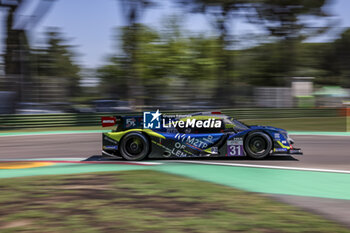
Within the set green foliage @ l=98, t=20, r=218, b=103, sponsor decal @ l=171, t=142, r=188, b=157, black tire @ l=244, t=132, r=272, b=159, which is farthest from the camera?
green foliage @ l=98, t=20, r=218, b=103

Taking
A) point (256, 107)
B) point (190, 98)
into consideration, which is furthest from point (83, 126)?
point (256, 107)

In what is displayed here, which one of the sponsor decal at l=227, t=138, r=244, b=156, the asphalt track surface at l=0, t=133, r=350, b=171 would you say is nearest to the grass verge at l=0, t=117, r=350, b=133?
the asphalt track surface at l=0, t=133, r=350, b=171

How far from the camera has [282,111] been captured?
27016mm

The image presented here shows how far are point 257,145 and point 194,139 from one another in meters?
1.36

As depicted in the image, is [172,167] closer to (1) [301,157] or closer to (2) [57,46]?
(1) [301,157]

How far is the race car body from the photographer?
916cm

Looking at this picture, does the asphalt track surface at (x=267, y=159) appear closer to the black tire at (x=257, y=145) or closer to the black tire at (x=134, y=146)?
the black tire at (x=257, y=145)

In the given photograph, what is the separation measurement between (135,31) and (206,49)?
1117 inches

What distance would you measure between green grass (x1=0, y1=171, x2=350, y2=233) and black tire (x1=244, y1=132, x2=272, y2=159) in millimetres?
2443

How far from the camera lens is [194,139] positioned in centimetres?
920

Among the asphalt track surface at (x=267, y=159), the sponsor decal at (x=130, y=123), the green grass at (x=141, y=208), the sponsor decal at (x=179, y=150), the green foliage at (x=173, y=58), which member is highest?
the green foliage at (x=173, y=58)

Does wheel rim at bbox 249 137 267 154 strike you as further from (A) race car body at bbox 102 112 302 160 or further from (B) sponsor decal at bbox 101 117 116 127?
(B) sponsor decal at bbox 101 117 116 127

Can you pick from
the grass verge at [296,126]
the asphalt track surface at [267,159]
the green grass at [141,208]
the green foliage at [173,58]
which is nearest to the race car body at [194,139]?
the asphalt track surface at [267,159]

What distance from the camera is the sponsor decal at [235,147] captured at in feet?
30.1
